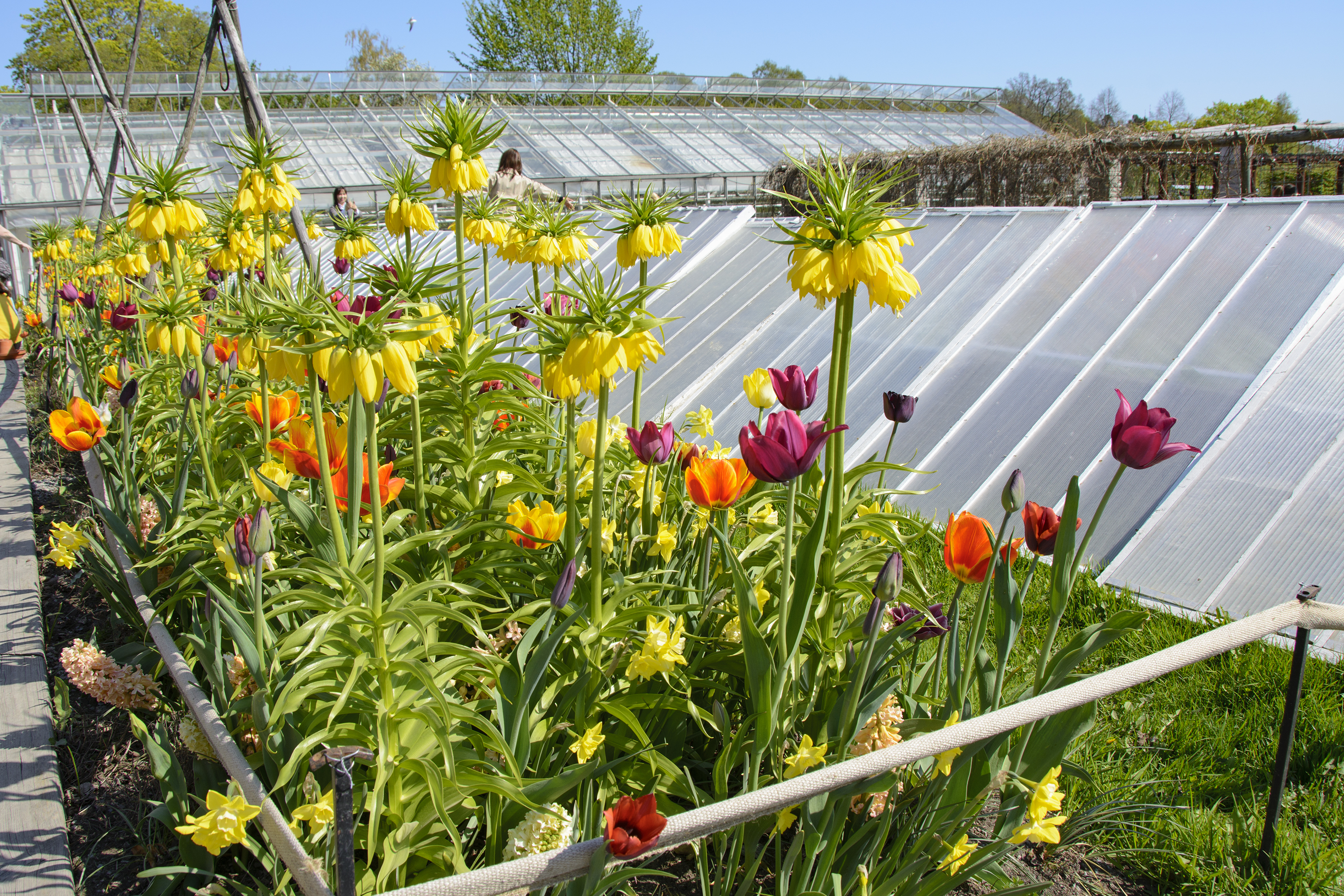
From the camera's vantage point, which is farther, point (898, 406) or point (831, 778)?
point (898, 406)

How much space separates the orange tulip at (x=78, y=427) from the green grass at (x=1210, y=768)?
2.39m

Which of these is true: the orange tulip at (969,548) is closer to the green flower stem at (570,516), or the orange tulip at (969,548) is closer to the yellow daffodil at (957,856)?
the yellow daffodil at (957,856)

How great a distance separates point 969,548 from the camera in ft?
5.29

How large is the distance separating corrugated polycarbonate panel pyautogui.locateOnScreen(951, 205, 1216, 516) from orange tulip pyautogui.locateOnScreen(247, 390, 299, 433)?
2413 mm

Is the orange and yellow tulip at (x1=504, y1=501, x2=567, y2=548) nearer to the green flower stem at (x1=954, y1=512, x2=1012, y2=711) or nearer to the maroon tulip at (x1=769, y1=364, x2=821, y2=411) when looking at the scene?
the maroon tulip at (x1=769, y1=364, x2=821, y2=411)

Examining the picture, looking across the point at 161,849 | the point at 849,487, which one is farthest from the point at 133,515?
the point at 849,487

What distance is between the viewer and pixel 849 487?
77.6 inches

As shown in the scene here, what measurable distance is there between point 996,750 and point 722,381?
321cm

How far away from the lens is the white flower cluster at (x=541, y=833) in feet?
4.71

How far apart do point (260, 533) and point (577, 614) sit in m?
0.56

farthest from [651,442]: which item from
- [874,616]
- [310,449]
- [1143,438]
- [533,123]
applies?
[533,123]

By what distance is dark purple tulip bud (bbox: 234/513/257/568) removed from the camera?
1.51 metres

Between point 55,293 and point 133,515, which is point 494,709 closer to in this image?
point 133,515

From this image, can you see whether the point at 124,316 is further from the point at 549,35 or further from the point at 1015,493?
the point at 549,35
